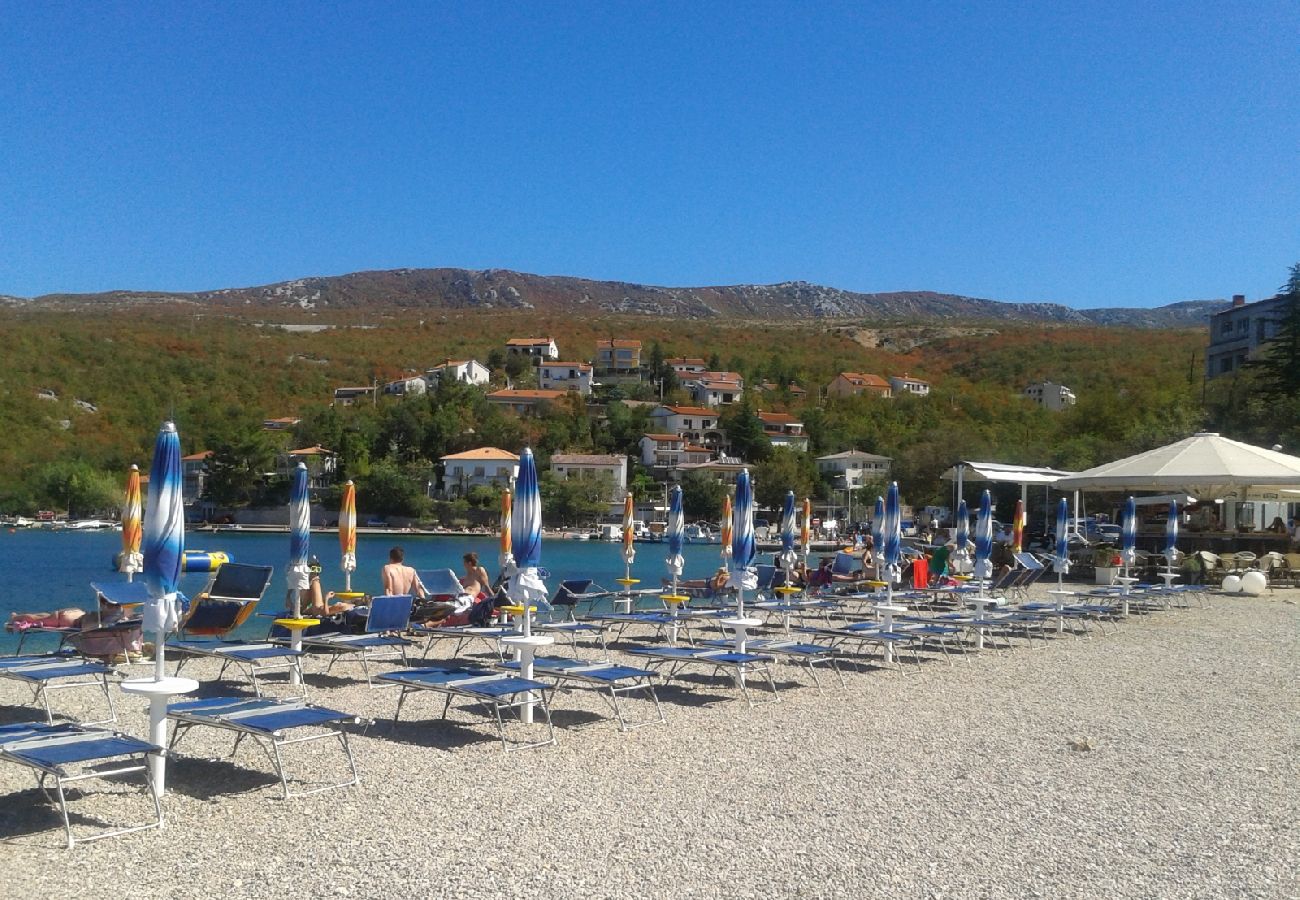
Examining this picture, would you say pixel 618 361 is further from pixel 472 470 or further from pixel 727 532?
pixel 727 532

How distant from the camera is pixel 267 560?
49.8 m

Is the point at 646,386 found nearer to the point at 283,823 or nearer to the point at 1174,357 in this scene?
the point at 1174,357

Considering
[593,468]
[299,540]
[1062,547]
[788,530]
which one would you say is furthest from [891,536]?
[593,468]

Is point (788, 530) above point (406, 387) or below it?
below

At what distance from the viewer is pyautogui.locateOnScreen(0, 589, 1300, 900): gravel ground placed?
15.0 ft

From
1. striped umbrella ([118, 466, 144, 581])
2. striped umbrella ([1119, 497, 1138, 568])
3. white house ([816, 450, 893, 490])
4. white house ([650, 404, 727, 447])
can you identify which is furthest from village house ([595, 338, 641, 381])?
striped umbrella ([118, 466, 144, 581])

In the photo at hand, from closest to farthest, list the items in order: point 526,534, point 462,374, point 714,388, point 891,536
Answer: point 526,534, point 891,536, point 462,374, point 714,388

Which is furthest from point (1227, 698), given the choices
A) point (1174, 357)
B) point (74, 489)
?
point (1174, 357)

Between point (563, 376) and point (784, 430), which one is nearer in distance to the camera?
point (784, 430)

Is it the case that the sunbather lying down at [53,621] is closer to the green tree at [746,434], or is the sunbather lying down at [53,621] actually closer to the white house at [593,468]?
the white house at [593,468]

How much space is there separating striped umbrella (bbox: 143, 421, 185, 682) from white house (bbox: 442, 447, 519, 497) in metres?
77.2

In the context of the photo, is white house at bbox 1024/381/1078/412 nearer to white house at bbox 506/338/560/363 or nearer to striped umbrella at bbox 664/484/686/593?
white house at bbox 506/338/560/363

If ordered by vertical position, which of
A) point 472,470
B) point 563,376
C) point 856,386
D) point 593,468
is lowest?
point 472,470

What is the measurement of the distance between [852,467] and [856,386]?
88.0 feet
